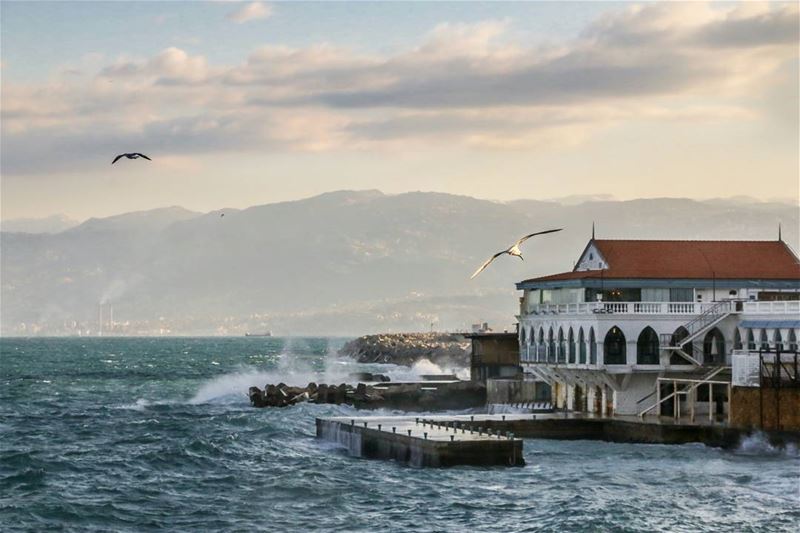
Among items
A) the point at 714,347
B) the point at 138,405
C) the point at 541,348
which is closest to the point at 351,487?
the point at 714,347

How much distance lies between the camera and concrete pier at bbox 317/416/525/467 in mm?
62688

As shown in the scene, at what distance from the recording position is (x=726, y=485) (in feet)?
195

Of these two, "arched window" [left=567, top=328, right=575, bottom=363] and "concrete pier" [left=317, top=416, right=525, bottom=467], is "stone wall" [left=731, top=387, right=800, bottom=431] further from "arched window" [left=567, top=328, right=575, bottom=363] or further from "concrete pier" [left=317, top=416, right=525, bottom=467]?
"arched window" [left=567, top=328, right=575, bottom=363]

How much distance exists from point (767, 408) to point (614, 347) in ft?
33.3

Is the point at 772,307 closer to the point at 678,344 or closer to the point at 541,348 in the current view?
the point at 678,344

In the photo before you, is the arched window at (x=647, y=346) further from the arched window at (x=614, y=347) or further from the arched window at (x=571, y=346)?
the arched window at (x=571, y=346)

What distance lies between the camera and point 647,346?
75750 millimetres

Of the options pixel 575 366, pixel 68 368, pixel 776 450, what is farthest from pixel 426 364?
pixel 776 450

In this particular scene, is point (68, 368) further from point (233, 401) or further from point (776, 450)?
point (776, 450)

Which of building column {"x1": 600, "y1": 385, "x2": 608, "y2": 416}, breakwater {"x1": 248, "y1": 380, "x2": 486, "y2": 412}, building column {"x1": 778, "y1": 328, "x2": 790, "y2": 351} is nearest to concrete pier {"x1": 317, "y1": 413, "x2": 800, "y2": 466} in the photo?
building column {"x1": 600, "y1": 385, "x2": 608, "y2": 416}

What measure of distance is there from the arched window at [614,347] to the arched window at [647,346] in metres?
0.75

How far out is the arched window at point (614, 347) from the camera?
248 ft

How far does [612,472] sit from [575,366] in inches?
568

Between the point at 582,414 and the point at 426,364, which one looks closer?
the point at 582,414
